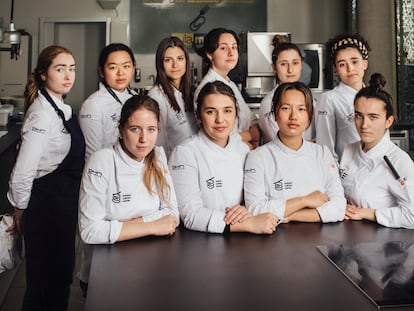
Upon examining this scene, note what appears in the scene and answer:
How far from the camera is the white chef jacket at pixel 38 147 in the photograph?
164 centimetres

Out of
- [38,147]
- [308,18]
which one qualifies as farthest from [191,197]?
[308,18]

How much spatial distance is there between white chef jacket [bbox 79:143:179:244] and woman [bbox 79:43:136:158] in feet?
1.70

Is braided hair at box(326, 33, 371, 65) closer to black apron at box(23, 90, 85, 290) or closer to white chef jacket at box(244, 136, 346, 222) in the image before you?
white chef jacket at box(244, 136, 346, 222)

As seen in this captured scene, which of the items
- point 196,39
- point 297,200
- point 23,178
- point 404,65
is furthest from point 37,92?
point 196,39

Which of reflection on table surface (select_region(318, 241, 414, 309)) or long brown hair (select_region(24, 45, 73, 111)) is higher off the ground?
long brown hair (select_region(24, 45, 73, 111))

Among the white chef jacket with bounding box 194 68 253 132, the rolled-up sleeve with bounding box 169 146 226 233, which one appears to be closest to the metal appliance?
the white chef jacket with bounding box 194 68 253 132

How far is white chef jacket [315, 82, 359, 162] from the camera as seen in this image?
2.03 m

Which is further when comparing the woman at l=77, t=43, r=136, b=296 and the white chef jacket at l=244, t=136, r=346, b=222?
the woman at l=77, t=43, r=136, b=296

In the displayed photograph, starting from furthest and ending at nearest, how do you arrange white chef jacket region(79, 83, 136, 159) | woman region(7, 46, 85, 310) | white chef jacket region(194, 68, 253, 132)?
white chef jacket region(194, 68, 253, 132), white chef jacket region(79, 83, 136, 159), woman region(7, 46, 85, 310)

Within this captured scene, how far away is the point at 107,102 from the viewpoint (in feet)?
6.48

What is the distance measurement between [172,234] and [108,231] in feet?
0.64

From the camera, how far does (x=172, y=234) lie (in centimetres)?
137

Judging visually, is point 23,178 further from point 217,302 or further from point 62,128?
point 217,302

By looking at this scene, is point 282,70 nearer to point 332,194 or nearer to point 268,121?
point 268,121
